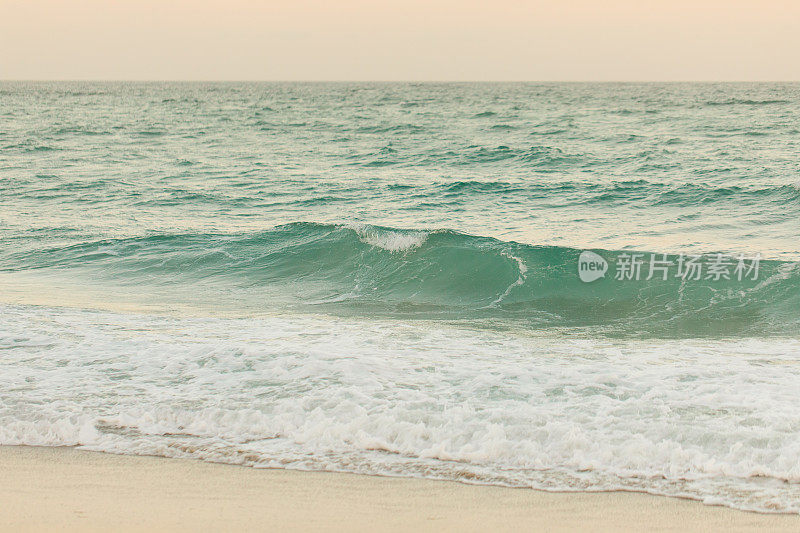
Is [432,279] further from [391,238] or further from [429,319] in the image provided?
[429,319]

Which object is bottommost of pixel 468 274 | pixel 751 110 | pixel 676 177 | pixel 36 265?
pixel 36 265

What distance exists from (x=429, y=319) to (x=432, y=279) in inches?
82.2

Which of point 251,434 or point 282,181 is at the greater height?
point 282,181

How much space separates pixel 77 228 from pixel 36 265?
3253 mm

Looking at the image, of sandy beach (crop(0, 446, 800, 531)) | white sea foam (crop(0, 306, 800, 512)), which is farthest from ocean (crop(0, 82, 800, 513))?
sandy beach (crop(0, 446, 800, 531))

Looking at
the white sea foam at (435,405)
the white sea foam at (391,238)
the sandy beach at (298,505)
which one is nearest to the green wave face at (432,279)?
the white sea foam at (391,238)

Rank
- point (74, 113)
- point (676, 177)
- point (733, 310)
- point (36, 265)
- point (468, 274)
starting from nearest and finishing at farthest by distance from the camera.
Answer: point (733, 310), point (468, 274), point (36, 265), point (676, 177), point (74, 113)

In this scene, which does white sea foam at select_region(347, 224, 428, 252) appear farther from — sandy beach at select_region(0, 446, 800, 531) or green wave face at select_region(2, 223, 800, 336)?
sandy beach at select_region(0, 446, 800, 531)

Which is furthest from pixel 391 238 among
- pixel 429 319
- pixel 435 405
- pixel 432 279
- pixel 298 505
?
pixel 298 505

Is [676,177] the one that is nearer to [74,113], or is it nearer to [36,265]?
[36,265]

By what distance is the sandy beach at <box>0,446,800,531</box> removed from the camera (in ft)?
12.3

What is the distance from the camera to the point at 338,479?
4.29 m

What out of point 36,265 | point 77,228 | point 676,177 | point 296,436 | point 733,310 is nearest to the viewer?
point 296,436

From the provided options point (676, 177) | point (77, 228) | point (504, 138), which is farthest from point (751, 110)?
point (77, 228)
